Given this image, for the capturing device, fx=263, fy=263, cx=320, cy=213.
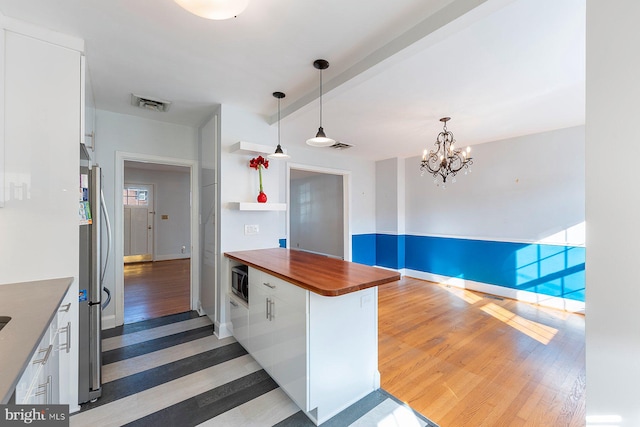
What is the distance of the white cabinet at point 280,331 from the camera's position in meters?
1.65

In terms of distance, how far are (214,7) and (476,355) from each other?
3.25 meters

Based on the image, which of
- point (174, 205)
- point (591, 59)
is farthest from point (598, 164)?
point (174, 205)

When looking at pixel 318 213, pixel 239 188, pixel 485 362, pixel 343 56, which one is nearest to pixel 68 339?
pixel 239 188

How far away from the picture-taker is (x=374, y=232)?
582cm

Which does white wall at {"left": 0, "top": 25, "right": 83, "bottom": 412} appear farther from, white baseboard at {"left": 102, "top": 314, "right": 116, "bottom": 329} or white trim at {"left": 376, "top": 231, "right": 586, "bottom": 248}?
white trim at {"left": 376, "top": 231, "right": 586, "bottom": 248}

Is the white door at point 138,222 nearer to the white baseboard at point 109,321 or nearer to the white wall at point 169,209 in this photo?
the white wall at point 169,209

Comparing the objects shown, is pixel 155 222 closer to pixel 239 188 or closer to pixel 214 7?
pixel 239 188

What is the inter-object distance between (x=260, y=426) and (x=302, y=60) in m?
2.58

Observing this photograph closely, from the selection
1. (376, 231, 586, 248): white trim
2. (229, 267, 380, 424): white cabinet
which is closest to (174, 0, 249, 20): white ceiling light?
(229, 267, 380, 424): white cabinet

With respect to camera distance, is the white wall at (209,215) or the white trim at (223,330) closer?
the white trim at (223,330)

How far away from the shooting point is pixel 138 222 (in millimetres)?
6922

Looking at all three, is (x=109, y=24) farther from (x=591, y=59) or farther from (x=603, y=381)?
(x=603, y=381)

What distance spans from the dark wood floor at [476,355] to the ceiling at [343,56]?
2451mm

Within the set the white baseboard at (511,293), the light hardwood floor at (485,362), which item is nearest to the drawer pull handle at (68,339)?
the light hardwood floor at (485,362)
